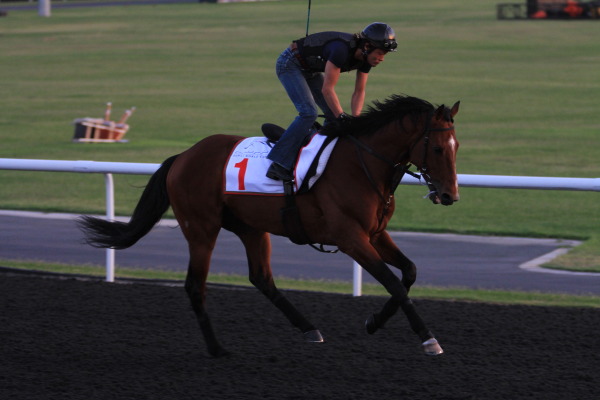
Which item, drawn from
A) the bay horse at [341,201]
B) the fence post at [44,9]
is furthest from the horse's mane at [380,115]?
the fence post at [44,9]

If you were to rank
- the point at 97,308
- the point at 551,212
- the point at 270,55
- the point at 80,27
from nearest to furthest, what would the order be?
the point at 97,308 < the point at 551,212 < the point at 270,55 < the point at 80,27

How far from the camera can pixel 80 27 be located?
157 feet

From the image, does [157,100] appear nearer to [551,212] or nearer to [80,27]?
[551,212]

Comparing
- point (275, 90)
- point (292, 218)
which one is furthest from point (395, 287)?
point (275, 90)

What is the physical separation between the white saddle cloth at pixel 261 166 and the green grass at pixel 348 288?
204 cm

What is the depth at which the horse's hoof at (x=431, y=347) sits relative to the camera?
5.46m

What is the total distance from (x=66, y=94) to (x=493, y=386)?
22.9 metres

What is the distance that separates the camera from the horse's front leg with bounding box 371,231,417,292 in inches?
231

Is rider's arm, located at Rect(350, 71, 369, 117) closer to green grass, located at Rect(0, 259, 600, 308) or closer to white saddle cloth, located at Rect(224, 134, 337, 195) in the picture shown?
white saddle cloth, located at Rect(224, 134, 337, 195)

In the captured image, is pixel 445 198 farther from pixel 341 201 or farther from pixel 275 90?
pixel 275 90

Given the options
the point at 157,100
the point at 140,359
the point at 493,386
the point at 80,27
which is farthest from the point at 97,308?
the point at 80,27

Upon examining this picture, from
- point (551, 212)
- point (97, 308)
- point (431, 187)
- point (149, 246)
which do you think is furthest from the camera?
point (551, 212)

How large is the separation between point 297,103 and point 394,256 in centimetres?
100

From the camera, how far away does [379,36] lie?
568 centimetres
